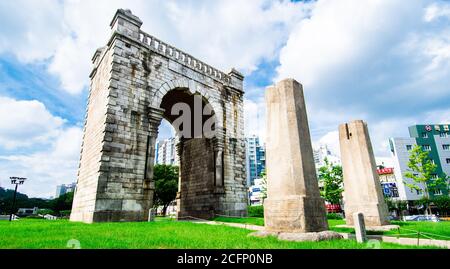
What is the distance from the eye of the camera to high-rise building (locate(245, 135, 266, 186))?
381 feet

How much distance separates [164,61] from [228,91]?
5220mm

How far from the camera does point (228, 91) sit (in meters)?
18.3

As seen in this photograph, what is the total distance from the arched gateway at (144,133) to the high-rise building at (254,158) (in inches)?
3887

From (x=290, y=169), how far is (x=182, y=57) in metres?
12.3

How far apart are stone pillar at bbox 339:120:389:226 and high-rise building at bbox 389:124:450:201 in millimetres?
42853

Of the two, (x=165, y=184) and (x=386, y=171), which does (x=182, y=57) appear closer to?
(x=165, y=184)

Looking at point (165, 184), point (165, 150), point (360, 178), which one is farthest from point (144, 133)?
point (165, 150)

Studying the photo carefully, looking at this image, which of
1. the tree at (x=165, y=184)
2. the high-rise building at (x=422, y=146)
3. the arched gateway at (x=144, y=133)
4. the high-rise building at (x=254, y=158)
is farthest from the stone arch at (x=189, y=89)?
the high-rise building at (x=254, y=158)

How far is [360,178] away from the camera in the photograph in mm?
9141

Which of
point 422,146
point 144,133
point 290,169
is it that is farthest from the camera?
point 422,146

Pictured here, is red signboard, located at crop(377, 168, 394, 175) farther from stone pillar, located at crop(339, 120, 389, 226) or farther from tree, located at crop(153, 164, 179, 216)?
stone pillar, located at crop(339, 120, 389, 226)

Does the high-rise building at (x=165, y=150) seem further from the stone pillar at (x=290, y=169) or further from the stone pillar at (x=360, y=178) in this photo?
the stone pillar at (x=290, y=169)
